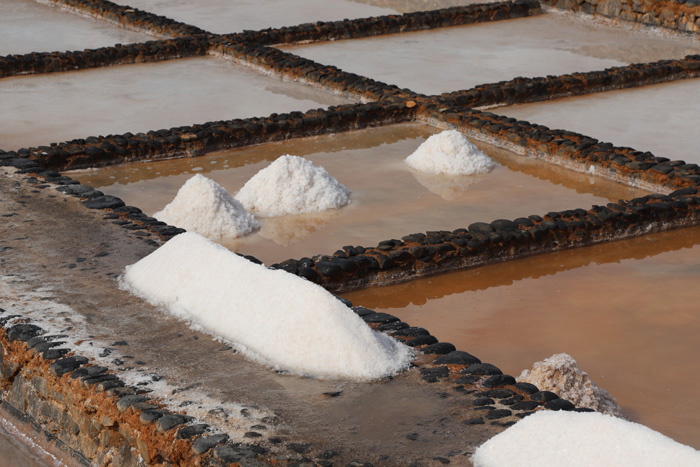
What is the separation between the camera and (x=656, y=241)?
7152mm

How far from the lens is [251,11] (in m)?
15.5

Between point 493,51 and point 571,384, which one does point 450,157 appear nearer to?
point 571,384

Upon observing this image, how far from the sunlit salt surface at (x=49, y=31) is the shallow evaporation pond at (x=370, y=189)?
490 centimetres

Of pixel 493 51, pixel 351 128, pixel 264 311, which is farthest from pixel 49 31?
pixel 264 311

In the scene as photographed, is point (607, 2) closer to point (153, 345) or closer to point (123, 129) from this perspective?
point (123, 129)

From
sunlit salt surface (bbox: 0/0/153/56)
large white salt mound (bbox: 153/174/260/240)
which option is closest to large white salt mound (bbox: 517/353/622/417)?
large white salt mound (bbox: 153/174/260/240)

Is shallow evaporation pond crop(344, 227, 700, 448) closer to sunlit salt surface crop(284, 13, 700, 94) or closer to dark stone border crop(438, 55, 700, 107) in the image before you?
dark stone border crop(438, 55, 700, 107)

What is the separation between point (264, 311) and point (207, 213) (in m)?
2.43

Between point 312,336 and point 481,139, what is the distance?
5.29m

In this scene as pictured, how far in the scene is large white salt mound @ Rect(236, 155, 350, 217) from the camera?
7.46 m

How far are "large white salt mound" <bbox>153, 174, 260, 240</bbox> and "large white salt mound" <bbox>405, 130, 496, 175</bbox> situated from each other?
1.91m

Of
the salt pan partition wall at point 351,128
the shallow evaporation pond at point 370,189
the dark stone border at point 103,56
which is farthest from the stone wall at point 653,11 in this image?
the shallow evaporation pond at point 370,189

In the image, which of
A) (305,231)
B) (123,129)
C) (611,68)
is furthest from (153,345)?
(611,68)

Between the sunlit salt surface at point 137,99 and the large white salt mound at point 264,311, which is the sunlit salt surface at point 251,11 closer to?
the sunlit salt surface at point 137,99
